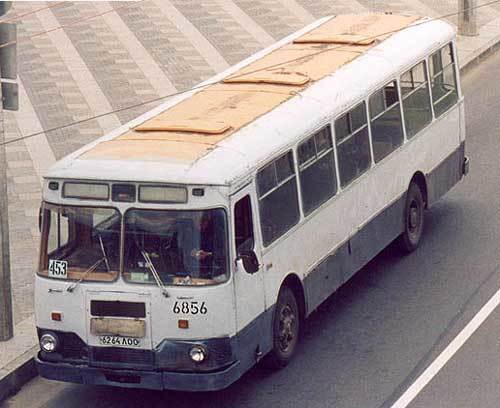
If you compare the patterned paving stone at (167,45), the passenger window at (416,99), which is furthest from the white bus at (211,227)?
the patterned paving stone at (167,45)

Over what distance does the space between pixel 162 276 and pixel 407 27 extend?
242 inches

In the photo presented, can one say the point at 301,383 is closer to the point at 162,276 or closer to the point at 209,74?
the point at 162,276

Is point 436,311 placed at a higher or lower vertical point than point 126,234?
lower

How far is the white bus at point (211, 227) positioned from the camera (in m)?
13.3

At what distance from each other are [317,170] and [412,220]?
9.50 feet

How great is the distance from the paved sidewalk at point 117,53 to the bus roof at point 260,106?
3808mm

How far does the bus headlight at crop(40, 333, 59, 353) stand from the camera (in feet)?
45.0

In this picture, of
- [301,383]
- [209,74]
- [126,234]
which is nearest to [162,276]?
[126,234]

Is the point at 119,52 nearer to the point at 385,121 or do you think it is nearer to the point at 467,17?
the point at 467,17

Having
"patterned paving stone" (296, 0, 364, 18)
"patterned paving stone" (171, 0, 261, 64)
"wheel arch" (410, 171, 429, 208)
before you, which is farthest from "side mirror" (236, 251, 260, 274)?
"patterned paving stone" (296, 0, 364, 18)

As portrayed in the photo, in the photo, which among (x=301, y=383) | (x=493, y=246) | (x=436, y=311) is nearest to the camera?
(x=301, y=383)

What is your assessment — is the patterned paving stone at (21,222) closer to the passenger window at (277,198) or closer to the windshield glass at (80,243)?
the windshield glass at (80,243)

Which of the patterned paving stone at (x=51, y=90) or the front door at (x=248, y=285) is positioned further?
the patterned paving stone at (x=51, y=90)

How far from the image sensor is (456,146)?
19016 millimetres
